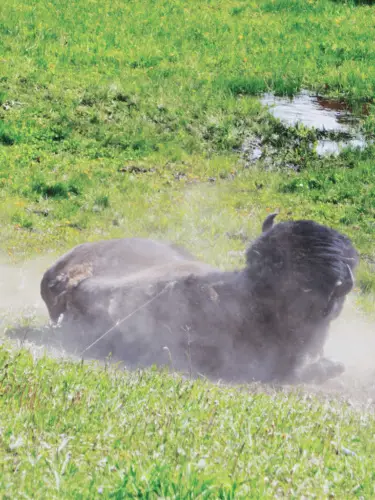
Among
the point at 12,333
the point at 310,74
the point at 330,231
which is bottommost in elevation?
the point at 310,74

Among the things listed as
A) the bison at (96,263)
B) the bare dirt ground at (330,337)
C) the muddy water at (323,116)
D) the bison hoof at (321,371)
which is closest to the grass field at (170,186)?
the muddy water at (323,116)

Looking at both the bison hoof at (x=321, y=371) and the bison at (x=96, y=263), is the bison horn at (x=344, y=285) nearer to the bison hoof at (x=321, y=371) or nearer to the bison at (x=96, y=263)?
the bison hoof at (x=321, y=371)

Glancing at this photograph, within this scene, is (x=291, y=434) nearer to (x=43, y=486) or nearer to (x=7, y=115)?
(x=43, y=486)

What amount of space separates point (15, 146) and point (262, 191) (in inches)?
236

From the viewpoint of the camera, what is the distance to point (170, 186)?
60.5 ft

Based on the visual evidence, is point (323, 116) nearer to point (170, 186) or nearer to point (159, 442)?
point (170, 186)

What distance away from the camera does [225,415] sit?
5785 millimetres

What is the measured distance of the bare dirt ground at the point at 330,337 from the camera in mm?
9141

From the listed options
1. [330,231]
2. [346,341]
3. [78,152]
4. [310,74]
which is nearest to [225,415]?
[330,231]

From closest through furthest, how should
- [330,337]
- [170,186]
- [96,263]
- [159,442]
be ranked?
1. [159,442]
2. [96,263]
3. [330,337]
4. [170,186]

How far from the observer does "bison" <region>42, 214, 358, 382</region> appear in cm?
891

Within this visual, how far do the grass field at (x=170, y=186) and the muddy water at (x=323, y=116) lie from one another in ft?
1.31

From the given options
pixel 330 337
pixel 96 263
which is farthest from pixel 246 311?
pixel 330 337

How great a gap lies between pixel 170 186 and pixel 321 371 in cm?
985
